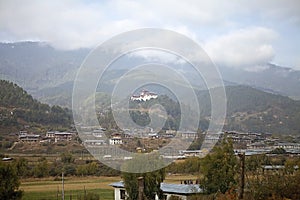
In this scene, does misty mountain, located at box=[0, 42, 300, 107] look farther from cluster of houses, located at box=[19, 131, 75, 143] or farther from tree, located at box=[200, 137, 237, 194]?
tree, located at box=[200, 137, 237, 194]

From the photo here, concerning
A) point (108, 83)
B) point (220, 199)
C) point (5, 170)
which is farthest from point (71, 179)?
point (220, 199)

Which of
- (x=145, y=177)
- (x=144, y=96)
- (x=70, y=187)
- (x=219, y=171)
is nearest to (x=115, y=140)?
(x=144, y=96)

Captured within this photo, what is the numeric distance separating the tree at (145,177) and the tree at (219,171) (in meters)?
1.57

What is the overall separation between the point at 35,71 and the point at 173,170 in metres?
75.7

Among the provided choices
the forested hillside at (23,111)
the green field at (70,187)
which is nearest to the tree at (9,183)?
the green field at (70,187)

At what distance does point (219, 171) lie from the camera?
1466cm

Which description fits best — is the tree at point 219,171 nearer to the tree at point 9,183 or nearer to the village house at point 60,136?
the tree at point 9,183

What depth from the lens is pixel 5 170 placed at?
577 inches

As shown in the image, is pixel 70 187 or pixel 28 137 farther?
pixel 28 137

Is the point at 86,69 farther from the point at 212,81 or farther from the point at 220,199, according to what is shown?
the point at 220,199

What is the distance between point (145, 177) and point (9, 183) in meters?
4.63

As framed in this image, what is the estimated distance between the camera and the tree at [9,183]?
1435cm

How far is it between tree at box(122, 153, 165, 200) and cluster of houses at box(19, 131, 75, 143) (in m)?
22.0

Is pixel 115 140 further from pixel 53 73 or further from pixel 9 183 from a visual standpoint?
pixel 53 73
